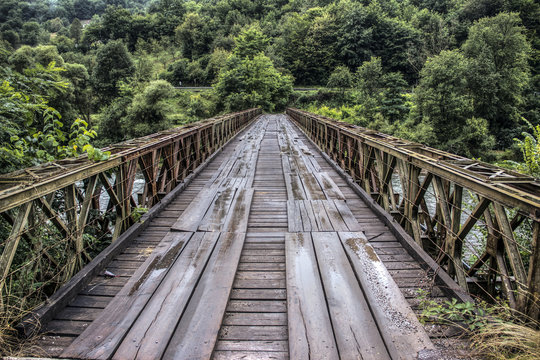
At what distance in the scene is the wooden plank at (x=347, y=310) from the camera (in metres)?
1.75

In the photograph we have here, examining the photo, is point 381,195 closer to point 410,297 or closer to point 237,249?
point 410,297

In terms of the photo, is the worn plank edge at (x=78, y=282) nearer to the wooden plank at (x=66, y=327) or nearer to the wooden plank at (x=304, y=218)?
the wooden plank at (x=66, y=327)

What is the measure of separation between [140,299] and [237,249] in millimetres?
1042

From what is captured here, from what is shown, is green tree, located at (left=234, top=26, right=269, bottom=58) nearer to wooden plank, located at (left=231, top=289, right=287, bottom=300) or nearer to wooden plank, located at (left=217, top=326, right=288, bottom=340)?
wooden plank, located at (left=231, top=289, right=287, bottom=300)

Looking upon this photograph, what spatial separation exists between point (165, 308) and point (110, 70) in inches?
1438

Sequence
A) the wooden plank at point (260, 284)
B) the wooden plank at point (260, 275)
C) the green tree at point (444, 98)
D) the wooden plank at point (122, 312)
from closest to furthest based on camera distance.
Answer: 1. the wooden plank at point (122, 312)
2. the wooden plank at point (260, 284)
3. the wooden plank at point (260, 275)
4. the green tree at point (444, 98)

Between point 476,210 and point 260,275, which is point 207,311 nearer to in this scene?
point 260,275

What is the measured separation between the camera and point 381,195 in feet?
14.0

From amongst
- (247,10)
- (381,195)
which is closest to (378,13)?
(247,10)

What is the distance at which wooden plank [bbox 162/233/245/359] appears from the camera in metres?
1.75

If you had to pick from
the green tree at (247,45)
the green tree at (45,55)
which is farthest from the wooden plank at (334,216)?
the green tree at (247,45)

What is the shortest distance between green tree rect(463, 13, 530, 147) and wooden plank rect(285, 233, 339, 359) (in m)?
28.2

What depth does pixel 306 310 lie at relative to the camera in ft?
6.83

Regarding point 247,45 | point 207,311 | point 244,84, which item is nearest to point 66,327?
point 207,311
